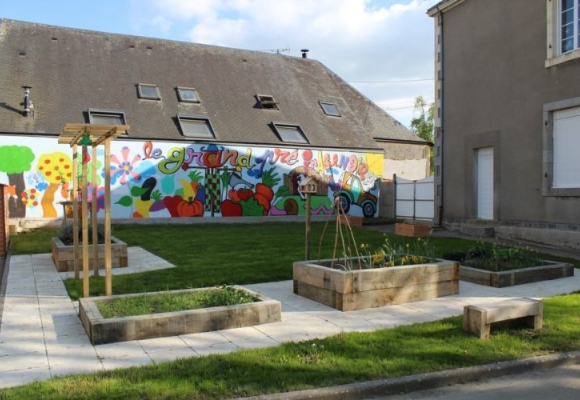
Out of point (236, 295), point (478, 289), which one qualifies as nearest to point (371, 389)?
Answer: point (236, 295)

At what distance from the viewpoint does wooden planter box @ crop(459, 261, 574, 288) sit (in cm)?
860

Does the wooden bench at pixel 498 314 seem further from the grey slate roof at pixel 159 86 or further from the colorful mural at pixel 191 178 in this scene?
the grey slate roof at pixel 159 86

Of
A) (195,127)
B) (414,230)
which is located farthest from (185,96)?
(414,230)

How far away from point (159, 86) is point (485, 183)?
14.5 meters

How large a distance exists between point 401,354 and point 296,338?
119 cm

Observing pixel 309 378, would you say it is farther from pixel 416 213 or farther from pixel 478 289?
pixel 416 213

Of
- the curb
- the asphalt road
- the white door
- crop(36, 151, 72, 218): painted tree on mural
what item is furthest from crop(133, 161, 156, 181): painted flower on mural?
the asphalt road

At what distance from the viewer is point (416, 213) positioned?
21.8m

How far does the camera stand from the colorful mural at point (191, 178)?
19016 mm

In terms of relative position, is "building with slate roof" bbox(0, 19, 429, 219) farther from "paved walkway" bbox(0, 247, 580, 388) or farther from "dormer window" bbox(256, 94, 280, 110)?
"paved walkway" bbox(0, 247, 580, 388)

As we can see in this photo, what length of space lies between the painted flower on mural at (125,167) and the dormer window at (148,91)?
3097 mm

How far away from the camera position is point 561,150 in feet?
44.4

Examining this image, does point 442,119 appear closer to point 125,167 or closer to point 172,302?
point 125,167

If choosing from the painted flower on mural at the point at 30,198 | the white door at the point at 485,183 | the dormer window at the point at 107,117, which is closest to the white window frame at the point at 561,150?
the white door at the point at 485,183
